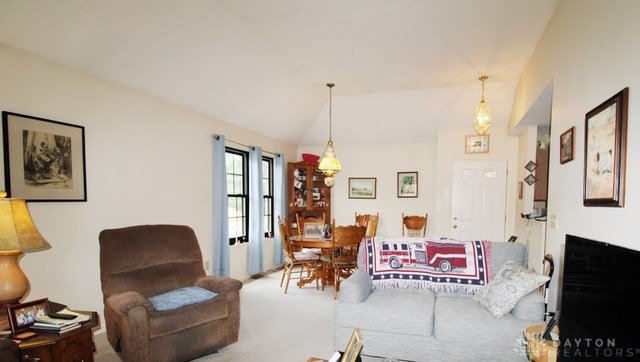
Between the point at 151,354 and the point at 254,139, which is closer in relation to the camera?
the point at 151,354

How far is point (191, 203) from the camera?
12.9ft

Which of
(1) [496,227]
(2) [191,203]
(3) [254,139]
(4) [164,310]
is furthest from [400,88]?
(4) [164,310]

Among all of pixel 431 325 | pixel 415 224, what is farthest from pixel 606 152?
pixel 415 224

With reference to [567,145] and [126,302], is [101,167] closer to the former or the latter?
[126,302]

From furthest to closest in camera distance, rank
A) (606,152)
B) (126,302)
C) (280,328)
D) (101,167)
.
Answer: (280,328), (101,167), (126,302), (606,152)

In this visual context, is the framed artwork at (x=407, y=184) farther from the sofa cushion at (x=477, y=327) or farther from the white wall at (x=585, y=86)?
the sofa cushion at (x=477, y=327)

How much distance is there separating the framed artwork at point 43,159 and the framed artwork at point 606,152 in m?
3.65

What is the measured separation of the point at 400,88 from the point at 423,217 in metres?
2.50

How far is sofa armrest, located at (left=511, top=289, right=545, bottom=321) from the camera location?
2217 mm

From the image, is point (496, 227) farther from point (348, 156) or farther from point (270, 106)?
point (270, 106)

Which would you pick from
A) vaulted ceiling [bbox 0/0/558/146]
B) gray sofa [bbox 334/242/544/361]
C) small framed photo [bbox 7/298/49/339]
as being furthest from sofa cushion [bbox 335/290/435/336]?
vaulted ceiling [bbox 0/0/558/146]

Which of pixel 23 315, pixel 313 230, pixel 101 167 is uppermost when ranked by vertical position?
pixel 101 167

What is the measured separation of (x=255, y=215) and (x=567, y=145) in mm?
3982

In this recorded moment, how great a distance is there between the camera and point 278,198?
5.79m
